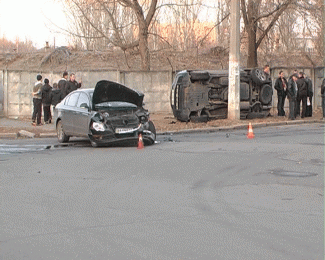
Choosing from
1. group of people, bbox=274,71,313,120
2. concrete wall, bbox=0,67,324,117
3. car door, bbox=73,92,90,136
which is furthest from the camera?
concrete wall, bbox=0,67,324,117

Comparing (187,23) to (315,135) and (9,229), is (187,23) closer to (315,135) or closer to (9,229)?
(315,135)

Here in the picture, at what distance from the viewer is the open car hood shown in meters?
16.2

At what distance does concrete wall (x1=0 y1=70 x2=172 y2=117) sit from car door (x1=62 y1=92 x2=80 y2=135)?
10.1 m

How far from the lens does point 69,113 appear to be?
56.3ft

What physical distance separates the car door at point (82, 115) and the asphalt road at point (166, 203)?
1.25 metres

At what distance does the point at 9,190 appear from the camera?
972cm

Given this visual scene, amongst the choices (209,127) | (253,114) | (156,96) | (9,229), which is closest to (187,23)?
(156,96)

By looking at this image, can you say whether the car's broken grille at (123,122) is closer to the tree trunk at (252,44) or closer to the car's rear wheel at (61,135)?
the car's rear wheel at (61,135)

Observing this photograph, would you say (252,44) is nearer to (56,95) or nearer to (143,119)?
(56,95)

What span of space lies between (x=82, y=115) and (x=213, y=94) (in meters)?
7.43

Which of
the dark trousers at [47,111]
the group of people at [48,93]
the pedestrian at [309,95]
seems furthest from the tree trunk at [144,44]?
the pedestrian at [309,95]

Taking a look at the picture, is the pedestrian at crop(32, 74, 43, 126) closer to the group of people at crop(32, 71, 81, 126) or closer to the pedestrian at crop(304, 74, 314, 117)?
the group of people at crop(32, 71, 81, 126)

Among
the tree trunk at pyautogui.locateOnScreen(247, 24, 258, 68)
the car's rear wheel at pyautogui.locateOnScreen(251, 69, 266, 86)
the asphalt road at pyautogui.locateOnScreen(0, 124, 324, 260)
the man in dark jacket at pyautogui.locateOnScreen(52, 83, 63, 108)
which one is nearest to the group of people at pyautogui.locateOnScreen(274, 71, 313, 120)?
the car's rear wheel at pyautogui.locateOnScreen(251, 69, 266, 86)

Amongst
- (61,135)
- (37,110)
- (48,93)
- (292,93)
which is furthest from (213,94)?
(61,135)
